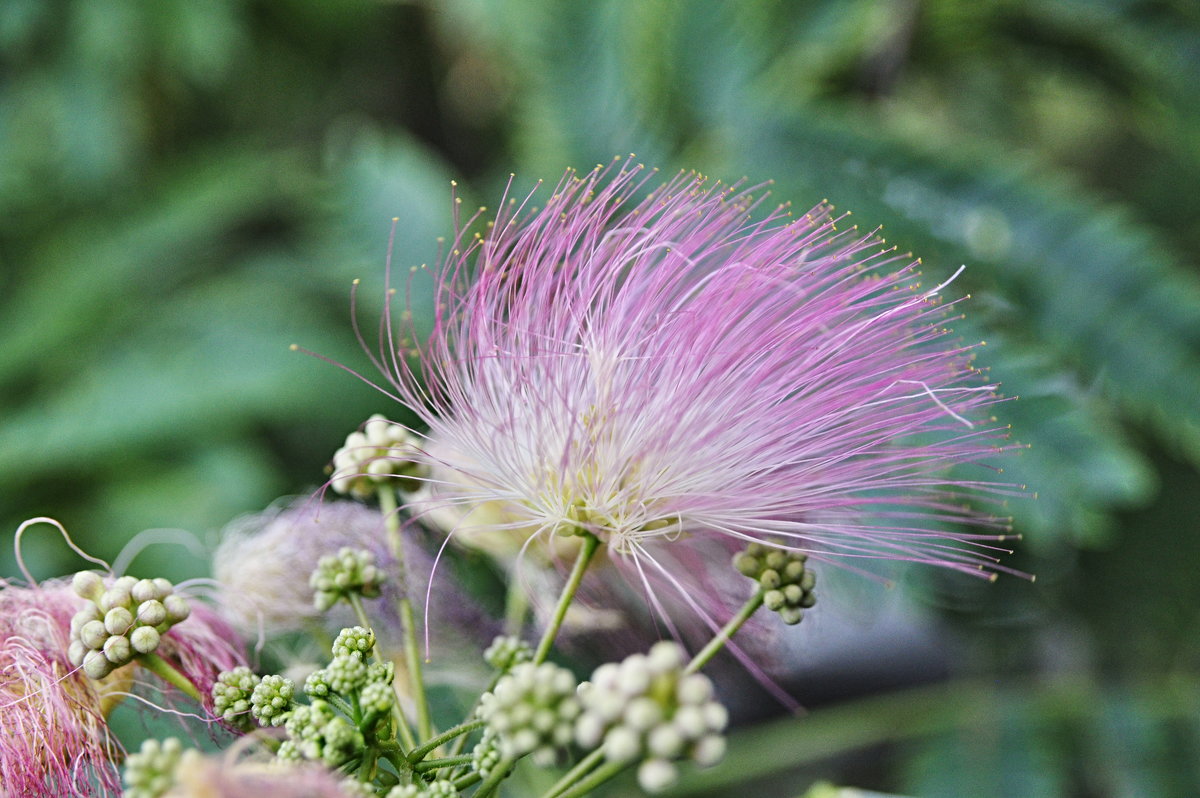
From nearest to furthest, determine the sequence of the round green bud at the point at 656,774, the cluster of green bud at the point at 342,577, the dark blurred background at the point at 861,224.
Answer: the round green bud at the point at 656,774 → the cluster of green bud at the point at 342,577 → the dark blurred background at the point at 861,224

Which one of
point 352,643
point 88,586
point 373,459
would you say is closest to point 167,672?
point 88,586

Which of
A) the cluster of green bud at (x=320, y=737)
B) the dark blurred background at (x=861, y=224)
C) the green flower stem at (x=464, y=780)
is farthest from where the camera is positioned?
Answer: the dark blurred background at (x=861, y=224)

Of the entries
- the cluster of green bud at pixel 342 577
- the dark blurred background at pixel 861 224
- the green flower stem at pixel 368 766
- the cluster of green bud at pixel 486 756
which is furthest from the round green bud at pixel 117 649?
the dark blurred background at pixel 861 224

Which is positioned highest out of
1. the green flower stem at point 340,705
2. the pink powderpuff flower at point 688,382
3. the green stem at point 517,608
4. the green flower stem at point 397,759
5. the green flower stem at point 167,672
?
the pink powderpuff flower at point 688,382

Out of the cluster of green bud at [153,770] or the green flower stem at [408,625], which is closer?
the cluster of green bud at [153,770]

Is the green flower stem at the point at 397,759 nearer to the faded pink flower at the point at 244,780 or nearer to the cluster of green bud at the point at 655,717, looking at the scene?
the faded pink flower at the point at 244,780

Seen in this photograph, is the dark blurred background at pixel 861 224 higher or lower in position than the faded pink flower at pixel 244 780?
higher

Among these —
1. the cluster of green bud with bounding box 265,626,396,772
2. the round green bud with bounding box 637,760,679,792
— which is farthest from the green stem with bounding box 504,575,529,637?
the round green bud with bounding box 637,760,679,792

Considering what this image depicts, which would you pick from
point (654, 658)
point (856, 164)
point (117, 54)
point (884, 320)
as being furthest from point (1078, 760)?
point (117, 54)

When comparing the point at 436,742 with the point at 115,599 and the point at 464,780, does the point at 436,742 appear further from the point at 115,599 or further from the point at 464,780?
the point at 115,599
